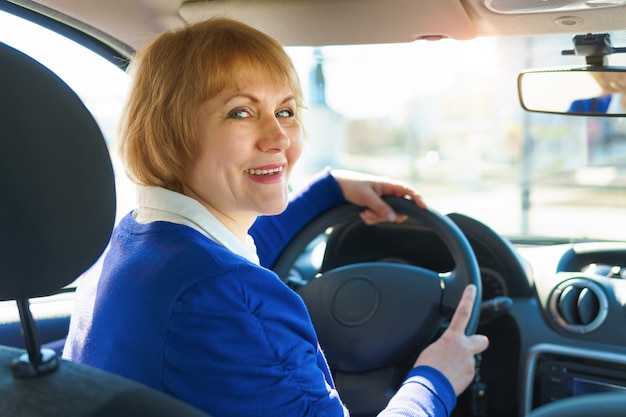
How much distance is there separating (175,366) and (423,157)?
16.9 meters

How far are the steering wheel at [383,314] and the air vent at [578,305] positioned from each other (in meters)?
0.37

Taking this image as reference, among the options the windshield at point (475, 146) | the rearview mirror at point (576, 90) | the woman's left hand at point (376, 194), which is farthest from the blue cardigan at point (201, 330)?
the windshield at point (475, 146)

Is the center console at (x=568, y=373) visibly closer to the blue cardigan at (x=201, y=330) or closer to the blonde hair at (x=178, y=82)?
the blue cardigan at (x=201, y=330)

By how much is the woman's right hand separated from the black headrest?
2.93 feet

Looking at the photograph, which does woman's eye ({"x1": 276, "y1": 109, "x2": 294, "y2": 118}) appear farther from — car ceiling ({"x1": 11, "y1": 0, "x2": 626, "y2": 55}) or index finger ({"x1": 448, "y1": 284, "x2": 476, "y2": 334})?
index finger ({"x1": 448, "y1": 284, "x2": 476, "y2": 334})

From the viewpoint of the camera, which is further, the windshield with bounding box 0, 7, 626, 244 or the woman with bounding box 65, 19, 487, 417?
the windshield with bounding box 0, 7, 626, 244

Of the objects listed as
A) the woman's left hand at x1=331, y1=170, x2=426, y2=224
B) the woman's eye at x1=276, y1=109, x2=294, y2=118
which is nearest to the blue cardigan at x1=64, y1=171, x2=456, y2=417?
the woman's eye at x1=276, y1=109, x2=294, y2=118

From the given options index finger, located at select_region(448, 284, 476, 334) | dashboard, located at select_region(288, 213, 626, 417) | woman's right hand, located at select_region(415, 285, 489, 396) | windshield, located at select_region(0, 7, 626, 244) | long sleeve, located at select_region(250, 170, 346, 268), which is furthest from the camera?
windshield, located at select_region(0, 7, 626, 244)

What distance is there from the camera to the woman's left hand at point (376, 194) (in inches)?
82.5

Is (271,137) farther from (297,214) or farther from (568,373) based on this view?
(568,373)

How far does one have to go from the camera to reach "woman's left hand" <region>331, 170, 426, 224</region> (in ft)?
6.88

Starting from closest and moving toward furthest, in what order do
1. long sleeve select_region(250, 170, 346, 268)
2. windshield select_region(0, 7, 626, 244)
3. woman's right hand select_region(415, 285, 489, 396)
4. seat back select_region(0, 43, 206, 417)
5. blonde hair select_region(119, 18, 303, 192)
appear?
seat back select_region(0, 43, 206, 417), blonde hair select_region(119, 18, 303, 192), woman's right hand select_region(415, 285, 489, 396), long sleeve select_region(250, 170, 346, 268), windshield select_region(0, 7, 626, 244)

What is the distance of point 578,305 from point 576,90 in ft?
2.00

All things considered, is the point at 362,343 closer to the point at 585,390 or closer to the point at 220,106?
the point at 585,390
